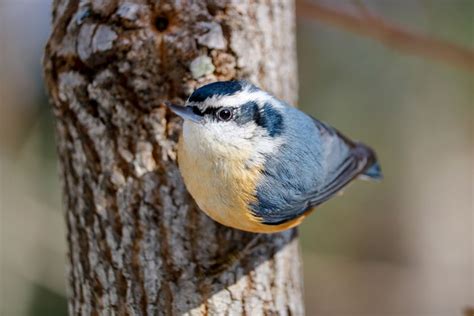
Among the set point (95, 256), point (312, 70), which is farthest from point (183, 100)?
point (312, 70)

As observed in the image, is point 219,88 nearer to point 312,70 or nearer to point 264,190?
point 264,190

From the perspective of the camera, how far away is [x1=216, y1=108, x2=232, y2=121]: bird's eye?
6.75ft

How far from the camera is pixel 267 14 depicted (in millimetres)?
2357

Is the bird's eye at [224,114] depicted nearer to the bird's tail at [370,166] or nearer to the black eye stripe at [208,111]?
the black eye stripe at [208,111]

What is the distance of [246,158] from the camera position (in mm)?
2137

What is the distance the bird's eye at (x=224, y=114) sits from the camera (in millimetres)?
2056

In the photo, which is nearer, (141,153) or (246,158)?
(246,158)

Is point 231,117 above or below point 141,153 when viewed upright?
above

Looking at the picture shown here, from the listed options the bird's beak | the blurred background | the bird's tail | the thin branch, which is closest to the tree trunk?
the bird's beak

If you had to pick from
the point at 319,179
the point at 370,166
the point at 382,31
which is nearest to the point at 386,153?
the point at 382,31

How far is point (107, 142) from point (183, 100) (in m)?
0.29

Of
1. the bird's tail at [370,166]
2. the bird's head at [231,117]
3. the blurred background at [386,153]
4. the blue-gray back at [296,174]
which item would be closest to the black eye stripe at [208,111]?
the bird's head at [231,117]

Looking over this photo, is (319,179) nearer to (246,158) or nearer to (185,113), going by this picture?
(246,158)

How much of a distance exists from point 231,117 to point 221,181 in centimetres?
21
